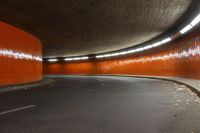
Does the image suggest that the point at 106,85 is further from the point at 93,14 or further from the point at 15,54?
the point at 15,54

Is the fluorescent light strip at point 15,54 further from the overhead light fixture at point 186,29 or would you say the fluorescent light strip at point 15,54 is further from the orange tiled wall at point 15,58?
the overhead light fixture at point 186,29

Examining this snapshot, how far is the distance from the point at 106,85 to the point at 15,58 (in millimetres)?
8006

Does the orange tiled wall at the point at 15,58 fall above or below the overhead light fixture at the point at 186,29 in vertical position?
below

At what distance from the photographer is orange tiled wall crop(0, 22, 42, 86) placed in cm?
2138

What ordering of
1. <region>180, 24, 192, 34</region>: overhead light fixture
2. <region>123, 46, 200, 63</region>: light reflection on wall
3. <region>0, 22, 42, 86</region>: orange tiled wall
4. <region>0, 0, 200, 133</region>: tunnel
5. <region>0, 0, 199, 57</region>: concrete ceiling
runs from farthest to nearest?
<region>123, 46, 200, 63</region>: light reflection on wall
<region>180, 24, 192, 34</region>: overhead light fixture
<region>0, 22, 42, 86</region>: orange tiled wall
<region>0, 0, 199, 57</region>: concrete ceiling
<region>0, 0, 200, 133</region>: tunnel

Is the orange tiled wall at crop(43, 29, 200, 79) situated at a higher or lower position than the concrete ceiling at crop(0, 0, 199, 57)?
lower

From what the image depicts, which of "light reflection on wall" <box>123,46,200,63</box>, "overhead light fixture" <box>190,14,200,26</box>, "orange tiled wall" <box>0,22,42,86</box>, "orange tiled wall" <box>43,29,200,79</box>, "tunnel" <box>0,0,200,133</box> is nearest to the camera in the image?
"tunnel" <box>0,0,200,133</box>

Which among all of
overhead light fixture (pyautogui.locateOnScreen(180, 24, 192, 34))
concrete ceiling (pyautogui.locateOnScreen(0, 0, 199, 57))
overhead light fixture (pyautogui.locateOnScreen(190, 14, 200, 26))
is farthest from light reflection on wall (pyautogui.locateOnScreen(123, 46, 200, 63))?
overhead light fixture (pyautogui.locateOnScreen(190, 14, 200, 26))

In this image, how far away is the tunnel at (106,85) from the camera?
7648 mm

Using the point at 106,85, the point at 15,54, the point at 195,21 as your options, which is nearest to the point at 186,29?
the point at 195,21

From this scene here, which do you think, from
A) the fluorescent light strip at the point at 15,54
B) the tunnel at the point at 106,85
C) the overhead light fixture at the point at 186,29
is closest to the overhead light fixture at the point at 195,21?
the tunnel at the point at 106,85

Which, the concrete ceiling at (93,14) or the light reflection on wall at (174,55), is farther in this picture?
the light reflection on wall at (174,55)

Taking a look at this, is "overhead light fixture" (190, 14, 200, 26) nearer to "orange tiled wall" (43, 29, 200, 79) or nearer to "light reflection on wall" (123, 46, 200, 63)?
"orange tiled wall" (43, 29, 200, 79)

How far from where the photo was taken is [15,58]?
23625mm
